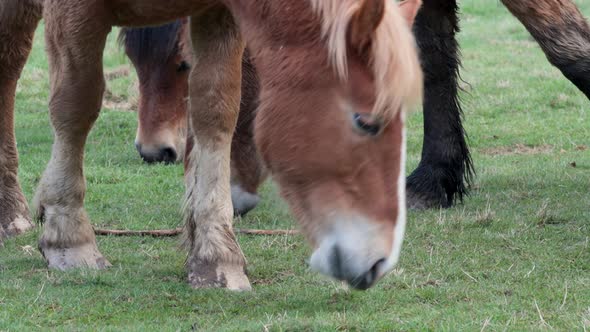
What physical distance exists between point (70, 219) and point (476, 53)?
898cm

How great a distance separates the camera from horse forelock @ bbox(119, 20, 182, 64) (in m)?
7.47

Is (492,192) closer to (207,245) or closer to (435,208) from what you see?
(435,208)

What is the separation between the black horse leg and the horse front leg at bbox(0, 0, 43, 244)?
→ 227 centimetres

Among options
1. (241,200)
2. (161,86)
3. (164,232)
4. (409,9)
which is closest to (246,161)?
(241,200)

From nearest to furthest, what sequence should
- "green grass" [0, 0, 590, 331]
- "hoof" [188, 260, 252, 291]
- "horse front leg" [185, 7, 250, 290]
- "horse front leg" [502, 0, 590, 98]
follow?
1. "green grass" [0, 0, 590, 331]
2. "hoof" [188, 260, 252, 291]
3. "horse front leg" [185, 7, 250, 290]
4. "horse front leg" [502, 0, 590, 98]

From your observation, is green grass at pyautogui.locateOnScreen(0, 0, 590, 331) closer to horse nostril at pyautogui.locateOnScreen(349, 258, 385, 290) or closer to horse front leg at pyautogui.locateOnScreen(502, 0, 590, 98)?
horse nostril at pyautogui.locateOnScreen(349, 258, 385, 290)

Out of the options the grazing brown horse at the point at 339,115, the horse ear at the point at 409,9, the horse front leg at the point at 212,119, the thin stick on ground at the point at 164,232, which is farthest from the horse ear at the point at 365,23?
the thin stick on ground at the point at 164,232

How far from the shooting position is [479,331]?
12.0ft

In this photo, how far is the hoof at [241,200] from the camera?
19.4 feet

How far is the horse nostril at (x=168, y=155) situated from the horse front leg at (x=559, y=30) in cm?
345

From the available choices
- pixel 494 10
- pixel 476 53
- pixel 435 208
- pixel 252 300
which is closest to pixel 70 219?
pixel 252 300

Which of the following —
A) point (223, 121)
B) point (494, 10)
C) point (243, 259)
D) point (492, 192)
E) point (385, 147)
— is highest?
point (385, 147)

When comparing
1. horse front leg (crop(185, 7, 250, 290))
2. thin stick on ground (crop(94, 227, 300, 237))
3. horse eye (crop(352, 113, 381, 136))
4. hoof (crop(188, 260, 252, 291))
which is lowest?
thin stick on ground (crop(94, 227, 300, 237))

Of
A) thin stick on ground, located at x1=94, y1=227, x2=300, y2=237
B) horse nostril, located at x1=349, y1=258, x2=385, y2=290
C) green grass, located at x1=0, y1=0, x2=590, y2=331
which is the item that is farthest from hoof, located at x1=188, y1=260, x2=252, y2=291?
horse nostril, located at x1=349, y1=258, x2=385, y2=290
